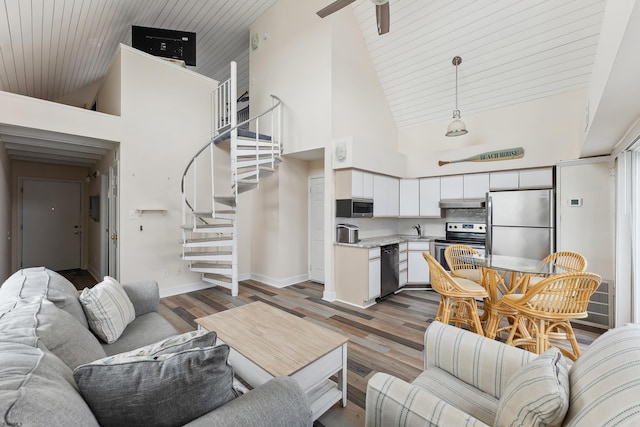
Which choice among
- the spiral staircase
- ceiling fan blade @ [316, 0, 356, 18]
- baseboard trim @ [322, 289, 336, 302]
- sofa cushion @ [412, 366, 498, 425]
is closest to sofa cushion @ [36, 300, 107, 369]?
sofa cushion @ [412, 366, 498, 425]

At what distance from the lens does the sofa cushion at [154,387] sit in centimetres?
84

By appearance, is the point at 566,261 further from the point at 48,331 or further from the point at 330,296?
the point at 48,331

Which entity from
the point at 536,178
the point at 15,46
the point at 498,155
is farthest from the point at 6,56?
the point at 536,178

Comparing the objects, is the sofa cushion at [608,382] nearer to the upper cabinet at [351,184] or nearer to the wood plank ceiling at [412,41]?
the upper cabinet at [351,184]

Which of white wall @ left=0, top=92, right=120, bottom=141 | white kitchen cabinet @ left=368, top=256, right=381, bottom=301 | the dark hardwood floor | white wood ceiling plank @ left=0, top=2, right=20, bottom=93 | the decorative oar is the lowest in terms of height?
the dark hardwood floor

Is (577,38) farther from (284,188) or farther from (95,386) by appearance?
(95,386)

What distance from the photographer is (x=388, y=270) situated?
167 inches

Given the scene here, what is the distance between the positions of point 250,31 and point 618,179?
6.27m

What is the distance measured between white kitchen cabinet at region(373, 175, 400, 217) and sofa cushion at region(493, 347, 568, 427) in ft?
Result: 11.9

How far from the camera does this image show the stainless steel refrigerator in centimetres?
370

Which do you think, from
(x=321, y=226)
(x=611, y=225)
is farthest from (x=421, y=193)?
(x=611, y=225)

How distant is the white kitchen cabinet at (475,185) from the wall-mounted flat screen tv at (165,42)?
17.2ft

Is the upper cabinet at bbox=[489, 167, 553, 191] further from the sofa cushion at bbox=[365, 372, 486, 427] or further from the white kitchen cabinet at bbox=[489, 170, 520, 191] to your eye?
the sofa cushion at bbox=[365, 372, 486, 427]

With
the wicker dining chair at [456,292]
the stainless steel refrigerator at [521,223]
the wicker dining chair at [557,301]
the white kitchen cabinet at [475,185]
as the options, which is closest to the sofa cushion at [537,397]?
the wicker dining chair at [557,301]
